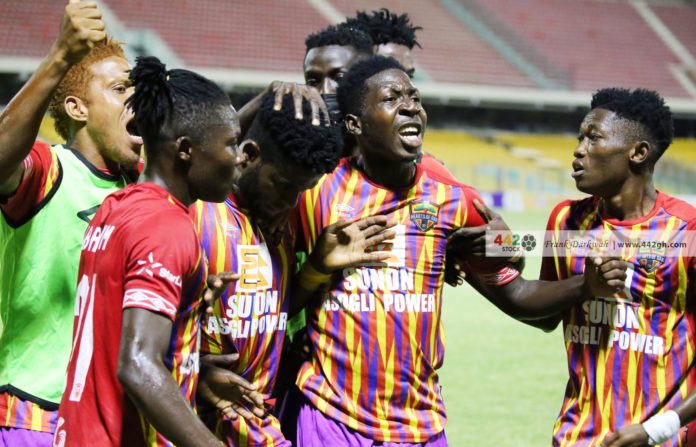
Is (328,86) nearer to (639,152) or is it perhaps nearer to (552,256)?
(552,256)

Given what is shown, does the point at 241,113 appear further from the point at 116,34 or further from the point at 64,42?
the point at 116,34

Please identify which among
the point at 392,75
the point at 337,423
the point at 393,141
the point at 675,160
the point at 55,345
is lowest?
the point at 337,423

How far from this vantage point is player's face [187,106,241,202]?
2.86 metres

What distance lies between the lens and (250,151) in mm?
3557

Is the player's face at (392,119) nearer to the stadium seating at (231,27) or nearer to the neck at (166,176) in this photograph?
the neck at (166,176)

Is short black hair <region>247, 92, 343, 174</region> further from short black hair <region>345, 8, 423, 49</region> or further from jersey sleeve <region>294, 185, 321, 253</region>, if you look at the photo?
short black hair <region>345, 8, 423, 49</region>

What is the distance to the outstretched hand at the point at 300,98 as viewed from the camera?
345 centimetres

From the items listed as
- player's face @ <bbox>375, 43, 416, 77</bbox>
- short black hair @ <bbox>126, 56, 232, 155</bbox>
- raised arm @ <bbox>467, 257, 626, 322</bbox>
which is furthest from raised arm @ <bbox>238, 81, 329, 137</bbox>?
player's face @ <bbox>375, 43, 416, 77</bbox>

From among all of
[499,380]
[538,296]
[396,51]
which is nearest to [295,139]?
[538,296]

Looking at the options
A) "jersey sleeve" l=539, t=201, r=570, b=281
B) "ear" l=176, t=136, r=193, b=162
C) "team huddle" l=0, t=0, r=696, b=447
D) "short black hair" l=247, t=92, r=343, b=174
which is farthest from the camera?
"jersey sleeve" l=539, t=201, r=570, b=281

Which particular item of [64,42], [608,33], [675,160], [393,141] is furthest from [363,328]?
[608,33]

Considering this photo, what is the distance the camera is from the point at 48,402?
3.34m

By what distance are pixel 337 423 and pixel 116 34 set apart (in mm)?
24871

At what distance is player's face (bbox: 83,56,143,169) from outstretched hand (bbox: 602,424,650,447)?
241cm
